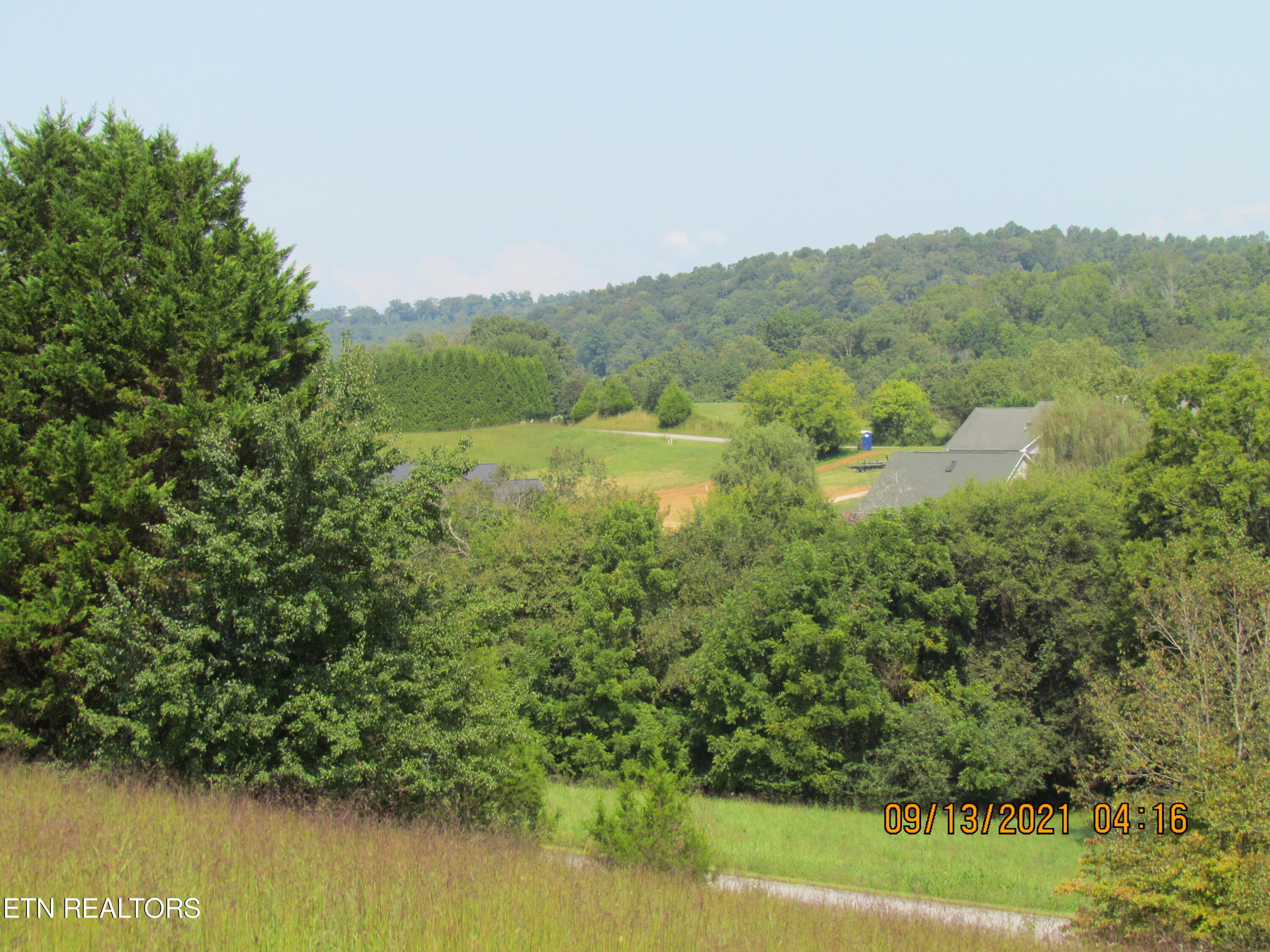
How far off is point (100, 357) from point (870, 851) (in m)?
14.7

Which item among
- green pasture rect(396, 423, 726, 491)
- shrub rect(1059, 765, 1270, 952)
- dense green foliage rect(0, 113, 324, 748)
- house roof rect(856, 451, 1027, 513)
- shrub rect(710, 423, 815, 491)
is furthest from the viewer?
green pasture rect(396, 423, 726, 491)

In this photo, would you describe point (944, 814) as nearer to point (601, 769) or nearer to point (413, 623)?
point (601, 769)

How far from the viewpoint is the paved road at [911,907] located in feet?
30.5

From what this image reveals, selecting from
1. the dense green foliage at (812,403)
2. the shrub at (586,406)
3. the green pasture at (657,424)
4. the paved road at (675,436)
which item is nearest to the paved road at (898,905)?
the dense green foliage at (812,403)

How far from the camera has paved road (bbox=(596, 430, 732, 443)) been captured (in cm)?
8569

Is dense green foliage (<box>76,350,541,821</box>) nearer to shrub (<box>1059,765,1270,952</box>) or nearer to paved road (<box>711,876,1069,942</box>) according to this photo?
paved road (<box>711,876,1069,942</box>)

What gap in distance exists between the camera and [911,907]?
1161 cm

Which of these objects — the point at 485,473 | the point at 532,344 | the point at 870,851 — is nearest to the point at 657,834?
the point at 870,851

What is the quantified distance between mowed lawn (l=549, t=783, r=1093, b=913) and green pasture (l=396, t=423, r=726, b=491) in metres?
44.9

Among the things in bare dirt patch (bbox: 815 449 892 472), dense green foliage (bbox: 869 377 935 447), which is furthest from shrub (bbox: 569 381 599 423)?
dense green foliage (bbox: 869 377 935 447)

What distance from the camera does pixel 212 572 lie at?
10578 mm

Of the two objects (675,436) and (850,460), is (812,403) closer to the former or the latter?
(850,460)

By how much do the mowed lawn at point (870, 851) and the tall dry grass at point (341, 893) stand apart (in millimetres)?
3346

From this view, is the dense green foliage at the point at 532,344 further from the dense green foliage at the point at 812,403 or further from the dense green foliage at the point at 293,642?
the dense green foliage at the point at 293,642
